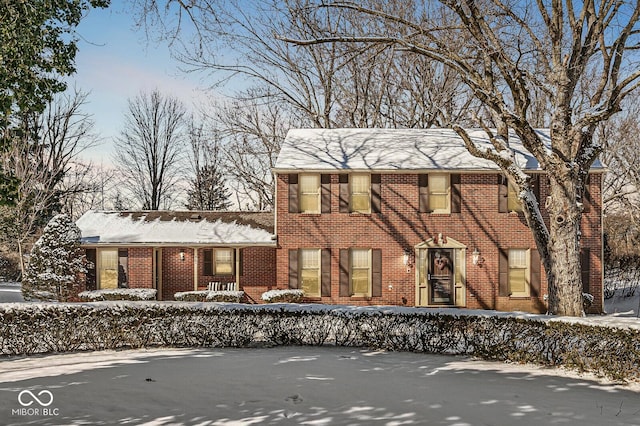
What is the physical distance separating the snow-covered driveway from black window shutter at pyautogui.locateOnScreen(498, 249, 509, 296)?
8.63 m

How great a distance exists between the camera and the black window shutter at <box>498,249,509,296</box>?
18.4 m

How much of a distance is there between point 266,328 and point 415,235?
8.52 meters

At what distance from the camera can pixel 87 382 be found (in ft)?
26.9

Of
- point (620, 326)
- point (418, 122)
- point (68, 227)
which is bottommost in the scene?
point (620, 326)

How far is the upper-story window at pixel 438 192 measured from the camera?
18781mm

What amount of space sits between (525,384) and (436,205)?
10787mm

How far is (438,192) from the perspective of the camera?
742 inches

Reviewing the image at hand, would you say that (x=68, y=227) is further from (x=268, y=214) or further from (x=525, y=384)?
(x=525, y=384)

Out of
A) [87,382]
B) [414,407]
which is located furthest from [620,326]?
[87,382]

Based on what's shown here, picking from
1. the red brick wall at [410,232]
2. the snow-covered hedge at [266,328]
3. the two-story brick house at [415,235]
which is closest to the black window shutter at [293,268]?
the two-story brick house at [415,235]

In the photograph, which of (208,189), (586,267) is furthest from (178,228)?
(208,189)

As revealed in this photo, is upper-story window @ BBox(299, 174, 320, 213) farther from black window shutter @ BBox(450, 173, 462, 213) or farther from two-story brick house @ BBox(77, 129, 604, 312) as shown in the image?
black window shutter @ BBox(450, 173, 462, 213)

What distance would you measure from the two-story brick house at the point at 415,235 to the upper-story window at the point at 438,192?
0.04 m

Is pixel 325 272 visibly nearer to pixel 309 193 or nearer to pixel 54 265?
pixel 309 193
